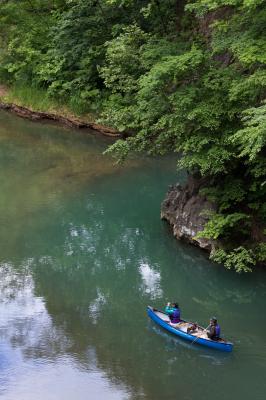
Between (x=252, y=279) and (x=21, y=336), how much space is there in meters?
6.80

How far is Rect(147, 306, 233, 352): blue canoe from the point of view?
13.7m

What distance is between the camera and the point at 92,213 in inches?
862

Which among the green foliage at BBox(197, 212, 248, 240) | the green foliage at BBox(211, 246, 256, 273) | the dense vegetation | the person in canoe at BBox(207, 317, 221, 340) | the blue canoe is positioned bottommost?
the blue canoe

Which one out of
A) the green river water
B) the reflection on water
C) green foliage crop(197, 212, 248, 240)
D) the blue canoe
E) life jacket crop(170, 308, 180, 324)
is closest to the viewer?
the green river water

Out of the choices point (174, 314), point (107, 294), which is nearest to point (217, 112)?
point (174, 314)

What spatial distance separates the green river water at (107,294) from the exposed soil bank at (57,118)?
12.5ft

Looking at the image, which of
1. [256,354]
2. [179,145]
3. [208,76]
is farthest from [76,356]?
[208,76]

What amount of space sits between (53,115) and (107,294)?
17.5 m

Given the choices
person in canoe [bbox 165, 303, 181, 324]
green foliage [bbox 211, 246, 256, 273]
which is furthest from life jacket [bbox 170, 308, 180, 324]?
green foliage [bbox 211, 246, 256, 273]

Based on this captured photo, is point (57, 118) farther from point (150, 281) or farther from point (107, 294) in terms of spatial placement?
point (107, 294)

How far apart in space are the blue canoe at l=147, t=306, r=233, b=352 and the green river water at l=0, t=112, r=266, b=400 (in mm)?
217

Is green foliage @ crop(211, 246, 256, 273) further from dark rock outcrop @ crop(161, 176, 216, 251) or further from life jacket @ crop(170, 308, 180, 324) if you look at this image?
life jacket @ crop(170, 308, 180, 324)

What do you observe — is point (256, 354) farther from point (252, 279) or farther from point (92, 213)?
point (92, 213)

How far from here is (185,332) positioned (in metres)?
14.2
